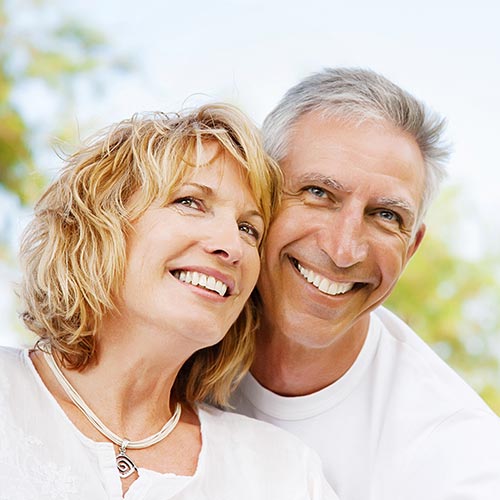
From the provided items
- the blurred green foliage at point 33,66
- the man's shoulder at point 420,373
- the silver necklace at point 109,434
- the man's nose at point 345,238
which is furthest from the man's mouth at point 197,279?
the blurred green foliage at point 33,66

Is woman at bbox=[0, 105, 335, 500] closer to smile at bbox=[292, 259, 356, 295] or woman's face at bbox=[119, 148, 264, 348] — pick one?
woman's face at bbox=[119, 148, 264, 348]

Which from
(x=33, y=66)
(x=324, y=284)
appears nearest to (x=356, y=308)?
(x=324, y=284)

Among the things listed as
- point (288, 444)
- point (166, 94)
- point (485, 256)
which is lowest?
point (485, 256)

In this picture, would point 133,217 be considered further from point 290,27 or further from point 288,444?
point 290,27

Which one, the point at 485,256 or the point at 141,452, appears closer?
the point at 141,452

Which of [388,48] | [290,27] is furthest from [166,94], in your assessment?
[388,48]

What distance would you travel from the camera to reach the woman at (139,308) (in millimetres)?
1804

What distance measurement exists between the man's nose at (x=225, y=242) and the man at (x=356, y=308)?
33 cm

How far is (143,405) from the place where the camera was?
6.41 ft

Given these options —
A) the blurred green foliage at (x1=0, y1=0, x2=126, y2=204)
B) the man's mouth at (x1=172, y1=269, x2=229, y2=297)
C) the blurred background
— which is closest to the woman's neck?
the man's mouth at (x1=172, y1=269, x2=229, y2=297)

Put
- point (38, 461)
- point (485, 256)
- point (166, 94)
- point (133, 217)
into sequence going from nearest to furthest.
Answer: point (38, 461) < point (133, 217) < point (166, 94) < point (485, 256)

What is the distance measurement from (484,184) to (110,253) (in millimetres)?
6145

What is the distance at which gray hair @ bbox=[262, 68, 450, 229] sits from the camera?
2.26 m

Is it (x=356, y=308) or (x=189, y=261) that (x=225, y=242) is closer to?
(x=189, y=261)
